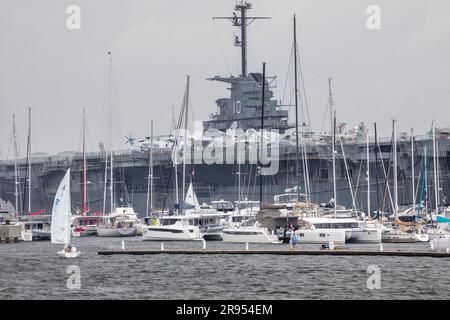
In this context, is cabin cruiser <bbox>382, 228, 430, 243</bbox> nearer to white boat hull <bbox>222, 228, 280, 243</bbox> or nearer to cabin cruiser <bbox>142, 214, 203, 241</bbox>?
white boat hull <bbox>222, 228, 280, 243</bbox>

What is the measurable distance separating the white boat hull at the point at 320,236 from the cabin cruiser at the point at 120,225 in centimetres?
2180

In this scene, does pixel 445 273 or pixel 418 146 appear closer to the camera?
pixel 445 273

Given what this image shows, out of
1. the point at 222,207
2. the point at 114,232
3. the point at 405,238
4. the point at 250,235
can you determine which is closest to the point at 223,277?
the point at 250,235

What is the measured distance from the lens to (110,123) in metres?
85.8

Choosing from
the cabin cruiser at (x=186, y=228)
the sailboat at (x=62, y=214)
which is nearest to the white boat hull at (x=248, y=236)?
the cabin cruiser at (x=186, y=228)

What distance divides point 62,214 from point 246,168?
4562 centimetres

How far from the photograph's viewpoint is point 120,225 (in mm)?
80312

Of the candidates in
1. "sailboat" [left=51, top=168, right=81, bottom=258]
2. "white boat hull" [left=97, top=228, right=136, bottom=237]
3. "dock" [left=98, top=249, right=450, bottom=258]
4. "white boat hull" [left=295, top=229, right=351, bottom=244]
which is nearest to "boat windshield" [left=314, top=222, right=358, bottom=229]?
"white boat hull" [left=295, top=229, right=351, bottom=244]

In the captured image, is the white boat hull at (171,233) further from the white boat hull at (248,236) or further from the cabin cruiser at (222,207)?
the cabin cruiser at (222,207)

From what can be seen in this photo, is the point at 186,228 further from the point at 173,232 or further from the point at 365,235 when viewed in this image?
the point at 365,235

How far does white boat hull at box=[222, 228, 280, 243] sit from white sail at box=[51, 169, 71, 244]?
13.9m
